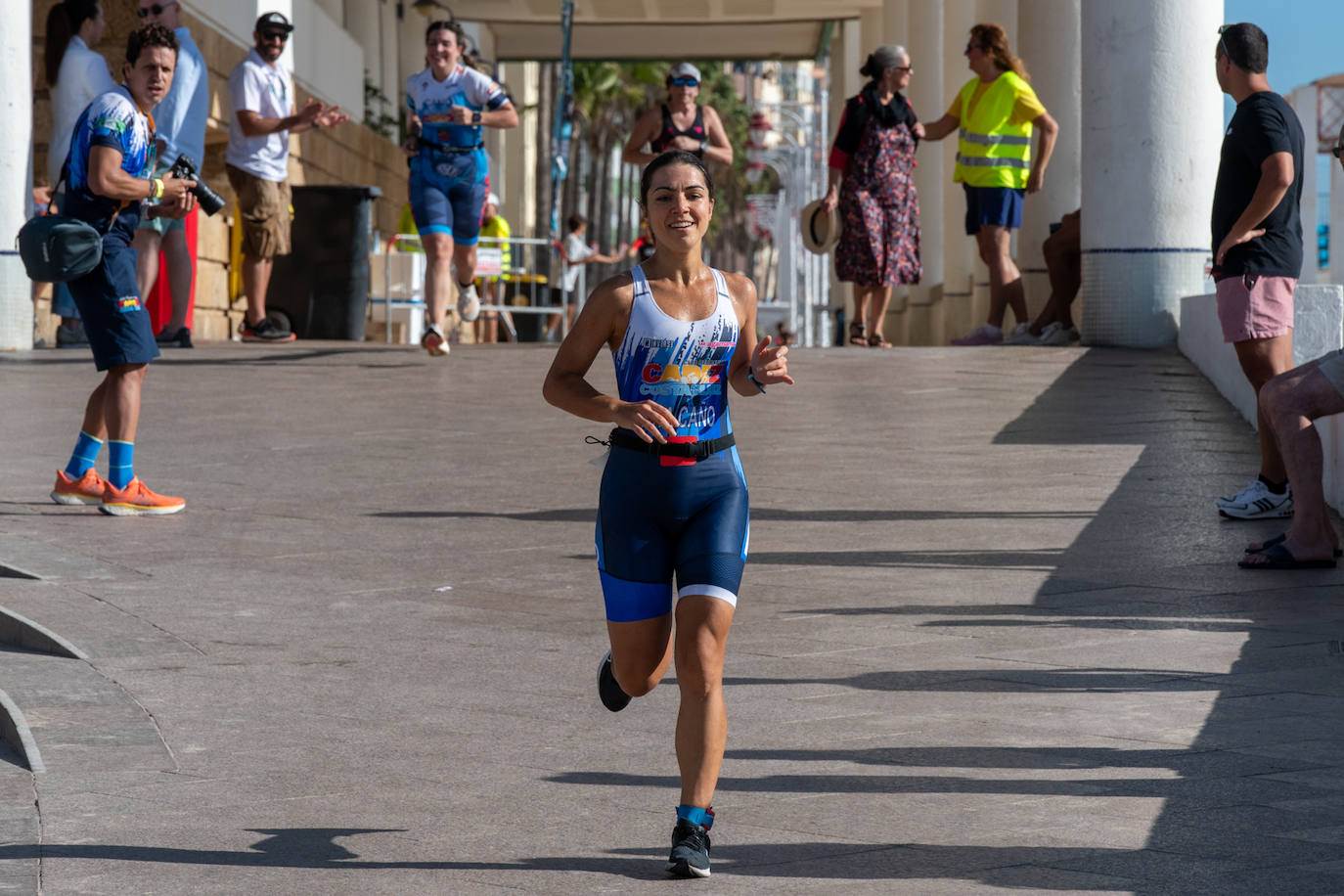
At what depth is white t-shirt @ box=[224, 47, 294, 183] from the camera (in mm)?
14805

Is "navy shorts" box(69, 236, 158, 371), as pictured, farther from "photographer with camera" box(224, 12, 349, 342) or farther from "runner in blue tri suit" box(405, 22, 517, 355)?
"photographer with camera" box(224, 12, 349, 342)

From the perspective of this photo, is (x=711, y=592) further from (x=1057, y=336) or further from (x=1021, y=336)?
(x=1021, y=336)

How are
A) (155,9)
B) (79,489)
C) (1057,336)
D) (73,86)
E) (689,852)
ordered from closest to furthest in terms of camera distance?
(689,852), (79,489), (155,9), (73,86), (1057,336)

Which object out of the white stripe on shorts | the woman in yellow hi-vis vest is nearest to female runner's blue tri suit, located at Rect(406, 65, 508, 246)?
the woman in yellow hi-vis vest

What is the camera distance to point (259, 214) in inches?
594

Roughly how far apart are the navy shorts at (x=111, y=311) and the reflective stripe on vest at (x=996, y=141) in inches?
313

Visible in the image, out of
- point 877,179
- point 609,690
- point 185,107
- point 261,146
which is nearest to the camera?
point 609,690

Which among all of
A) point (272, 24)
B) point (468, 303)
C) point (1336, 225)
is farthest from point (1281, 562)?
point (1336, 225)

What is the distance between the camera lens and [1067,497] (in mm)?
8711

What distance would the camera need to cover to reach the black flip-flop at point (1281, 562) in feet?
23.4

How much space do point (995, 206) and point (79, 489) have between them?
27.1ft

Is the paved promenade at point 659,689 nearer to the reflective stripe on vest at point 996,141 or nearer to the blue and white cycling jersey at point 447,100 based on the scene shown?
the blue and white cycling jersey at point 447,100

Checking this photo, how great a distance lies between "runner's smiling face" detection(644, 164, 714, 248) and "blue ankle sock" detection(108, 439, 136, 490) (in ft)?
14.6

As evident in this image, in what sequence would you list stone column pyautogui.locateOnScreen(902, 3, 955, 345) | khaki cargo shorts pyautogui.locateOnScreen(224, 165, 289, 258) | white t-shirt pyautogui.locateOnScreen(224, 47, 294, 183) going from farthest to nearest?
stone column pyautogui.locateOnScreen(902, 3, 955, 345)
khaki cargo shorts pyautogui.locateOnScreen(224, 165, 289, 258)
white t-shirt pyautogui.locateOnScreen(224, 47, 294, 183)
